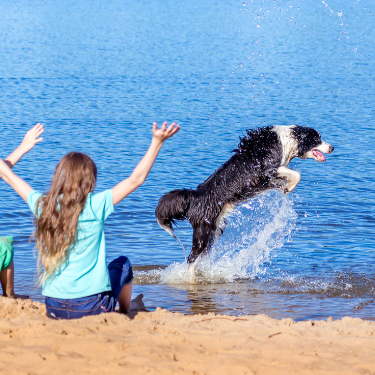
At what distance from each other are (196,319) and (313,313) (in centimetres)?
171

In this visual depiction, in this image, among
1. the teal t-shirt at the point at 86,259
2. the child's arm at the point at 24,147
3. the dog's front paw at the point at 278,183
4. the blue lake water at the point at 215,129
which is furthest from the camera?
the dog's front paw at the point at 278,183

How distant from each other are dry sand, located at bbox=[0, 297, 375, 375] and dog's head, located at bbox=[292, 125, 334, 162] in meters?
3.32

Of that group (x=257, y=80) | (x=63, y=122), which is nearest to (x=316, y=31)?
(x=257, y=80)

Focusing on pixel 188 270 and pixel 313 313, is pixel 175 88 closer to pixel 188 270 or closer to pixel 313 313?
pixel 188 270

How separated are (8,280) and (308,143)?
4.39 m

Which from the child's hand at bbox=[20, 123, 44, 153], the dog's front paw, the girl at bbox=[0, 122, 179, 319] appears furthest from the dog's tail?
the girl at bbox=[0, 122, 179, 319]

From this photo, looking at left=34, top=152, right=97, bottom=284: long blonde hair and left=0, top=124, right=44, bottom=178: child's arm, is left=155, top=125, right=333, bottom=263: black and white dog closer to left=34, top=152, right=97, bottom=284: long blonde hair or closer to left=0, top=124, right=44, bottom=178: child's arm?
left=0, top=124, right=44, bottom=178: child's arm

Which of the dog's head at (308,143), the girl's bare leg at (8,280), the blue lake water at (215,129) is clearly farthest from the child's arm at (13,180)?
the dog's head at (308,143)

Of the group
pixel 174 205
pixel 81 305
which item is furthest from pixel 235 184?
pixel 81 305

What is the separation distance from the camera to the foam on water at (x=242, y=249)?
7.10 meters

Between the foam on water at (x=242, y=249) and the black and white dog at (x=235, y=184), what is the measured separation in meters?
0.26

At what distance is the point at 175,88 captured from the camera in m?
20.7

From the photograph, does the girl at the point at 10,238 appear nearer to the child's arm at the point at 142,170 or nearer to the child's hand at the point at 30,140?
the child's hand at the point at 30,140

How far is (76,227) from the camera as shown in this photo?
Answer: 386cm
